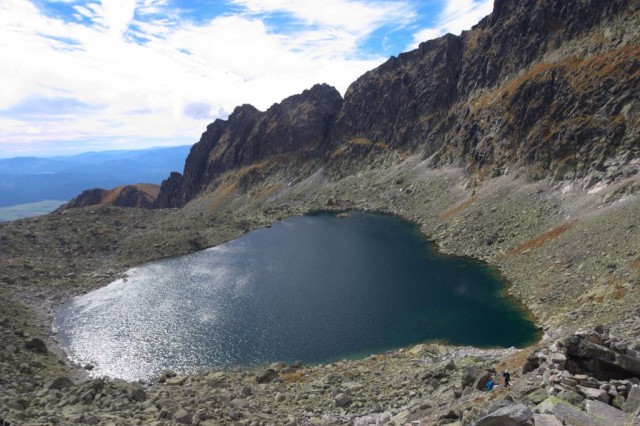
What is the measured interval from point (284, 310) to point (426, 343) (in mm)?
21535

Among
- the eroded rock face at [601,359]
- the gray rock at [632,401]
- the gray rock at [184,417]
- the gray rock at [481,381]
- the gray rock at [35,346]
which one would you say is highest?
the gray rock at [632,401]

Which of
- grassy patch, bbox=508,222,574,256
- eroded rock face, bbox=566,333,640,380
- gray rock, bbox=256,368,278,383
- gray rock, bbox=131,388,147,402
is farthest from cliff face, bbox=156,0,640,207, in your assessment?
gray rock, bbox=131,388,147,402

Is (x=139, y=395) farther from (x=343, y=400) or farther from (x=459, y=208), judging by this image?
(x=459, y=208)

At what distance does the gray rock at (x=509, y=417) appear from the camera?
1444 centimetres

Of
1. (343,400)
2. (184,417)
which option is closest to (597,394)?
(343,400)

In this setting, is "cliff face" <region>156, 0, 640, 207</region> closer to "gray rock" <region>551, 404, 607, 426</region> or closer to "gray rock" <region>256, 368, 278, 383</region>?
"gray rock" <region>256, 368, 278, 383</region>

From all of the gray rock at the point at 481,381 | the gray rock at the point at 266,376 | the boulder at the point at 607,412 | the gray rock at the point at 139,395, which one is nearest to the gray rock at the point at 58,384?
the gray rock at the point at 139,395

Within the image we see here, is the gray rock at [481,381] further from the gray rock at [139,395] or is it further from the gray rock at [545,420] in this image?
the gray rock at [139,395]

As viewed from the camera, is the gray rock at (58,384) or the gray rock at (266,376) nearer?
the gray rock at (58,384)

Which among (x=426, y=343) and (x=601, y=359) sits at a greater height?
(x=601, y=359)


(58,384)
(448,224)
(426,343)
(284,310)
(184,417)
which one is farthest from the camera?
(448,224)

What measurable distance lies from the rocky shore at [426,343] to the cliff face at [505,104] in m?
7.61

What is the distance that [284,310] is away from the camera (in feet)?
200

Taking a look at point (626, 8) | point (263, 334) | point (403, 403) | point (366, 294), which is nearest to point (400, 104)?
point (626, 8)
